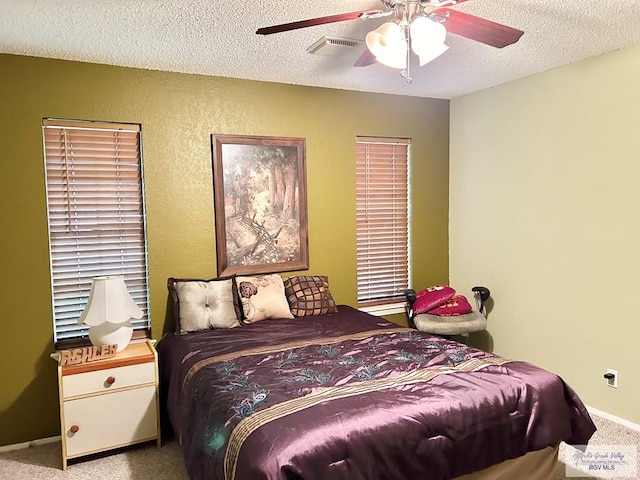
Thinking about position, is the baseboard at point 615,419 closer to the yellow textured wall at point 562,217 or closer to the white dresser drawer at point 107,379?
the yellow textured wall at point 562,217

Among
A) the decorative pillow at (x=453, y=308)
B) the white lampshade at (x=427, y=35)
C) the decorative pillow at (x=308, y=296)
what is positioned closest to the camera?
the white lampshade at (x=427, y=35)

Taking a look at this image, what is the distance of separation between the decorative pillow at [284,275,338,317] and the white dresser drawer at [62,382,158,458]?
1.13 meters

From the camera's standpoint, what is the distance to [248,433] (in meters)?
1.92

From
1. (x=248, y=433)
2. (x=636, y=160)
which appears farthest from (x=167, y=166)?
(x=636, y=160)

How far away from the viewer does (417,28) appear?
Answer: 201cm

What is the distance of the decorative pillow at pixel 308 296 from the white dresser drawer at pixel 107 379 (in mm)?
1086

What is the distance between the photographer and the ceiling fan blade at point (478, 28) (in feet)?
6.60

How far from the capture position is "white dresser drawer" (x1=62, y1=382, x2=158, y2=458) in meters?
2.86

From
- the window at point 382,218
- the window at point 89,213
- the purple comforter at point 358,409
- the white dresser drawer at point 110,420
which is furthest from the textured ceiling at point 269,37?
the white dresser drawer at point 110,420

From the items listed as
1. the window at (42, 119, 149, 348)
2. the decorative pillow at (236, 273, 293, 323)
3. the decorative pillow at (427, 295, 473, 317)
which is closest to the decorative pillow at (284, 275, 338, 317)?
the decorative pillow at (236, 273, 293, 323)

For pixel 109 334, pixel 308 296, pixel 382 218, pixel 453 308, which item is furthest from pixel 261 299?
pixel 453 308

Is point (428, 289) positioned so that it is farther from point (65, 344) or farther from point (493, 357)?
point (65, 344)

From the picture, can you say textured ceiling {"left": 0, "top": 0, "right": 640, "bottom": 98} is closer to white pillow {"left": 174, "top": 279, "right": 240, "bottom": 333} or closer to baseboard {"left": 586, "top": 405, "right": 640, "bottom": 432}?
white pillow {"left": 174, "top": 279, "right": 240, "bottom": 333}

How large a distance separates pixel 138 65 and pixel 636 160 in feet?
10.6
